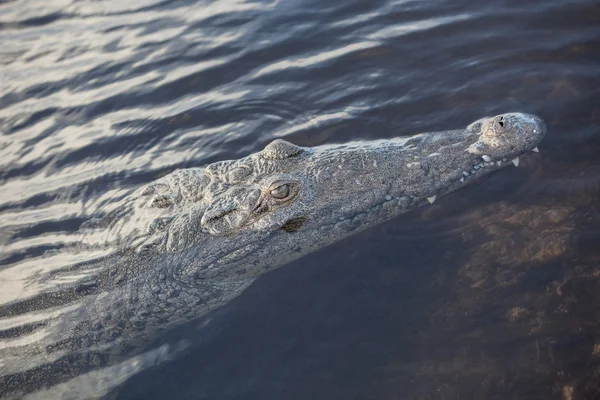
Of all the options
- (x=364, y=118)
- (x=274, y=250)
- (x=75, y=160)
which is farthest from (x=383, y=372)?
(x=75, y=160)

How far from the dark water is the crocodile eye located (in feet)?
2.48

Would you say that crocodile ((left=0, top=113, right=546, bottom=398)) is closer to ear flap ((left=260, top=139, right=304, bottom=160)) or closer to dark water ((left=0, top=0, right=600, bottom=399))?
ear flap ((left=260, top=139, right=304, bottom=160))

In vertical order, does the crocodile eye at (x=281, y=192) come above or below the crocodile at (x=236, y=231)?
above

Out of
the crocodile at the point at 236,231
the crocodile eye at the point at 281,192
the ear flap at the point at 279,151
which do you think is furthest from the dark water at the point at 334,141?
the ear flap at the point at 279,151

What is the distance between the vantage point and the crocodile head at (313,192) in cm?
541

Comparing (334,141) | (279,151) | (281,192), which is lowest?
(334,141)

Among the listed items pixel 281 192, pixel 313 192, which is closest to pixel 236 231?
pixel 281 192

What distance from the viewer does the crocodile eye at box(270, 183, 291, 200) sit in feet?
17.4

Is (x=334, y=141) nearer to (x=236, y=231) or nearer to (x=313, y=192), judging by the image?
(x=313, y=192)

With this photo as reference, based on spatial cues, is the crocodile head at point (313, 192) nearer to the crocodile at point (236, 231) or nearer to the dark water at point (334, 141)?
the crocodile at point (236, 231)

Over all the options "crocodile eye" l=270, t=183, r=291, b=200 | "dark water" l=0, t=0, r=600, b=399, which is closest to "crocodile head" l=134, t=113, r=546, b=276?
"crocodile eye" l=270, t=183, r=291, b=200

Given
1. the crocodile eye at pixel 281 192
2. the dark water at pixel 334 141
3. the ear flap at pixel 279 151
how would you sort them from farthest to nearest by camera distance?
the ear flap at pixel 279 151, the crocodile eye at pixel 281 192, the dark water at pixel 334 141

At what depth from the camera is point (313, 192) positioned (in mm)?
5488

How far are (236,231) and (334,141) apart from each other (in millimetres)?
1901
